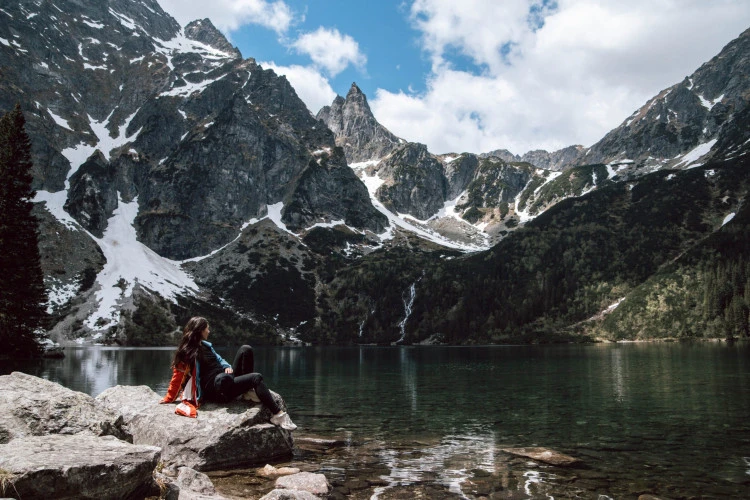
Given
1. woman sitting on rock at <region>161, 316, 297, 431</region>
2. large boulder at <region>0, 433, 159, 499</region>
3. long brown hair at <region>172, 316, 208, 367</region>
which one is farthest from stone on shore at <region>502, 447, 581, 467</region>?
large boulder at <region>0, 433, 159, 499</region>

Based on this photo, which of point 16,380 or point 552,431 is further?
point 552,431

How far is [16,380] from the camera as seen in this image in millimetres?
14414

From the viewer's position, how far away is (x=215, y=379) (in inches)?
701

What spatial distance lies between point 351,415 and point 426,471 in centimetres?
1602

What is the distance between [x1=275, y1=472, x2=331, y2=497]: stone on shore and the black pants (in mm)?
3420

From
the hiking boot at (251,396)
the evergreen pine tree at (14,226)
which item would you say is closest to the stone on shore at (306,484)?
the hiking boot at (251,396)

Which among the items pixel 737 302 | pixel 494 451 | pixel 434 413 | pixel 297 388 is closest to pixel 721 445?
pixel 494 451

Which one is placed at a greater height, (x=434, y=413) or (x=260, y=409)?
(x=260, y=409)

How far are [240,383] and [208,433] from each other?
6.93ft

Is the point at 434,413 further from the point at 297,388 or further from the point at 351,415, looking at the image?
the point at 297,388

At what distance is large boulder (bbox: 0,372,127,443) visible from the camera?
12125 millimetres

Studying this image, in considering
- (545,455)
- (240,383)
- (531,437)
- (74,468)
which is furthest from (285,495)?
(531,437)

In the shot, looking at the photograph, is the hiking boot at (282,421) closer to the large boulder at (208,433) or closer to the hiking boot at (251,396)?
the large boulder at (208,433)

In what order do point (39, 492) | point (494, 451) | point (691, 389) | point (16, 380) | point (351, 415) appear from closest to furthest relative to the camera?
point (39, 492) < point (16, 380) < point (494, 451) < point (351, 415) < point (691, 389)
